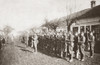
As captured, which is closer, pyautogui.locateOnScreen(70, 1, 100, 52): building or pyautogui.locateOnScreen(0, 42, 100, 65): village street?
pyautogui.locateOnScreen(0, 42, 100, 65): village street

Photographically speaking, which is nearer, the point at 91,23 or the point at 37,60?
the point at 37,60

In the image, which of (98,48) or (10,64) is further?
(98,48)

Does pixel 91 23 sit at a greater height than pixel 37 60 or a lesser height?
greater

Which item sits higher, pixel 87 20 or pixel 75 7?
pixel 75 7

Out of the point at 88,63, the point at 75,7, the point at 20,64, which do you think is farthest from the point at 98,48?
the point at 75,7

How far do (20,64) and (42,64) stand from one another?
3.30 feet

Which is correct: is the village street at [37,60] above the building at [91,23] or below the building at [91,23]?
below

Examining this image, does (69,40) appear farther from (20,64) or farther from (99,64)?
(20,64)

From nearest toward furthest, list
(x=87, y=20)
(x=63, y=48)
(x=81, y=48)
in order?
(x=81, y=48), (x=63, y=48), (x=87, y=20)

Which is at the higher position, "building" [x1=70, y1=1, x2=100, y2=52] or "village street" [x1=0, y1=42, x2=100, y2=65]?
"building" [x1=70, y1=1, x2=100, y2=52]

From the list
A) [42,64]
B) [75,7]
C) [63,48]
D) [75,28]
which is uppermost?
[75,7]

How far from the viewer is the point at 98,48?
1019 centimetres

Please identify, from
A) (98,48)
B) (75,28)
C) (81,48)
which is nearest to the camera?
(81,48)

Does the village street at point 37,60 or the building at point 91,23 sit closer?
the village street at point 37,60
